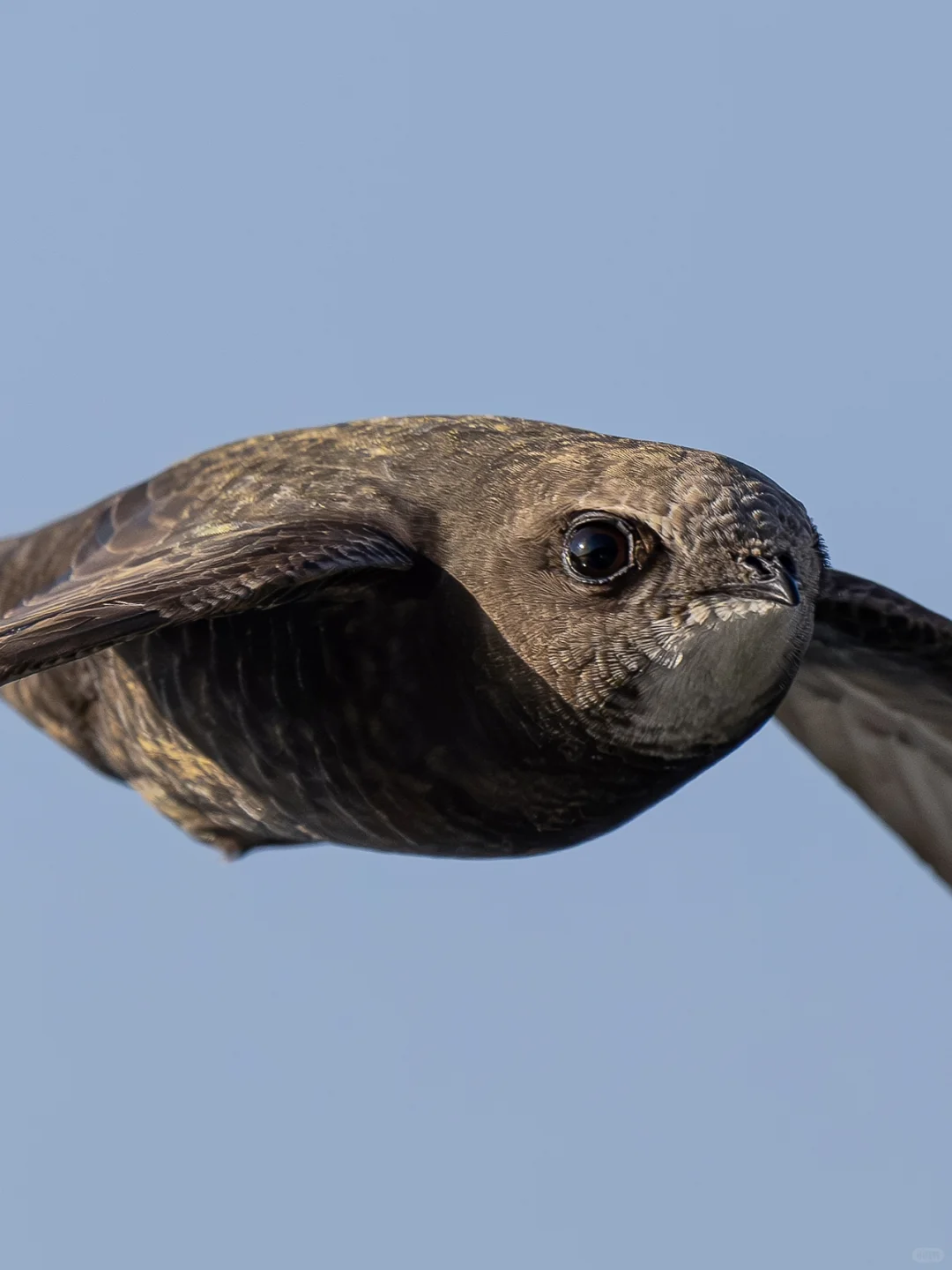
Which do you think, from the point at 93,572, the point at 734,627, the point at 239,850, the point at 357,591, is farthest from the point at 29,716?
the point at 734,627

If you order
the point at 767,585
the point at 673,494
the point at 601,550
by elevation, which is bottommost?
the point at 767,585

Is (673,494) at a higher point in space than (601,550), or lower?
higher

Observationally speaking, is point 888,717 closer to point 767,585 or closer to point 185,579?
point 767,585

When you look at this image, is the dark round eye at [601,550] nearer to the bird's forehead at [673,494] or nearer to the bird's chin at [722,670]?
the bird's forehead at [673,494]

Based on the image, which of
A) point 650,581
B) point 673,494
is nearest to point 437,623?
point 650,581

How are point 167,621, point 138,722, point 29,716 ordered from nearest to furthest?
point 167,621 < point 138,722 < point 29,716

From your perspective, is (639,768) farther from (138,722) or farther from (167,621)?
(138,722)

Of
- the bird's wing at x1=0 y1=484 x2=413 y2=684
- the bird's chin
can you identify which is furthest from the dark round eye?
the bird's wing at x1=0 y1=484 x2=413 y2=684
